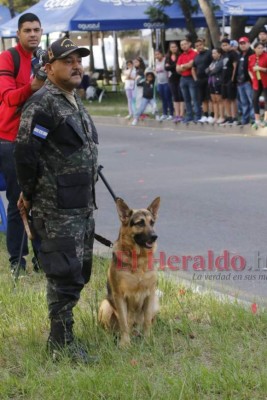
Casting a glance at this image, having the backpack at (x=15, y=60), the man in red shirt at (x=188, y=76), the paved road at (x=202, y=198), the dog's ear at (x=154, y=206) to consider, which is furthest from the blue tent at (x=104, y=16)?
the dog's ear at (x=154, y=206)

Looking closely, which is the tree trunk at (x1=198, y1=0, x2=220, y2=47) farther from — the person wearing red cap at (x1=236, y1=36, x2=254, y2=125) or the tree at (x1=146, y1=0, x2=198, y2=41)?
the person wearing red cap at (x1=236, y1=36, x2=254, y2=125)

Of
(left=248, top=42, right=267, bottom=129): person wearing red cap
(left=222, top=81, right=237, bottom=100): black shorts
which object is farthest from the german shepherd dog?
(left=222, top=81, right=237, bottom=100): black shorts

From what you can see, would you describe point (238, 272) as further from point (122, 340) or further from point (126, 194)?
point (126, 194)

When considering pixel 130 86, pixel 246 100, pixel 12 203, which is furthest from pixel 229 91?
pixel 12 203

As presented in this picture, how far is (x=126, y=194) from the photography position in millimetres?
12164

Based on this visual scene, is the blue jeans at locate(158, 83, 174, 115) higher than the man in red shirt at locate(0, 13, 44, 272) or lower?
lower

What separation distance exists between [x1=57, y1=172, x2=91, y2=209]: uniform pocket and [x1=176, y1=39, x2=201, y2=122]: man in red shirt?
16.4m

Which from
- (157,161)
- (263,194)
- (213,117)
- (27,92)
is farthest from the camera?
Result: (213,117)

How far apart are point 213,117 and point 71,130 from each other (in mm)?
16449

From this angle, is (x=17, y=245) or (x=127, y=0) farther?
(x=127, y=0)

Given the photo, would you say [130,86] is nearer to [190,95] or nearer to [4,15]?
[190,95]

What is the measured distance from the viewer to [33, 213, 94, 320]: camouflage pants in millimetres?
5066

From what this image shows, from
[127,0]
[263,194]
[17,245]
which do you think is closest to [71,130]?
[17,245]

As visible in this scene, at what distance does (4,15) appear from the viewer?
149 feet
